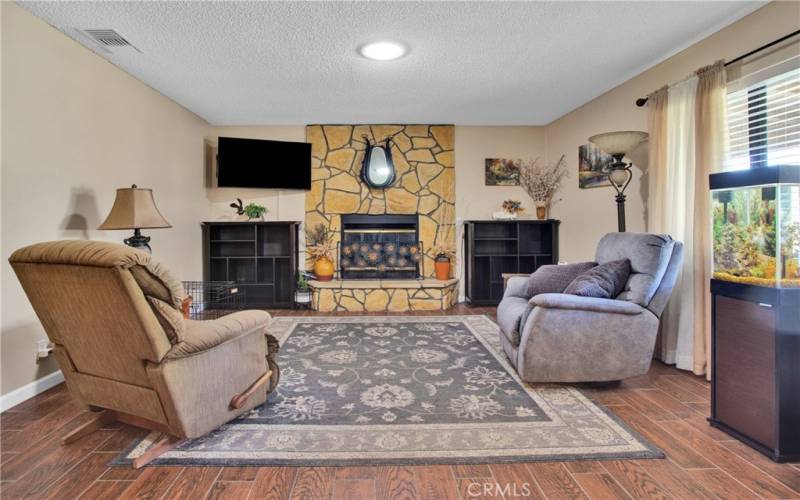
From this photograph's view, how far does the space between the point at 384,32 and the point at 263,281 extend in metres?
3.73

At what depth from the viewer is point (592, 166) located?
15.6 ft

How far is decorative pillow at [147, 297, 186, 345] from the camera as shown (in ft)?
5.75

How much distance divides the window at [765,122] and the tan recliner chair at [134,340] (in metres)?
3.35

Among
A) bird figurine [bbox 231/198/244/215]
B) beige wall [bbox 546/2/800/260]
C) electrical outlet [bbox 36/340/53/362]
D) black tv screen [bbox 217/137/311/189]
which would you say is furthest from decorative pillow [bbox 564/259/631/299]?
bird figurine [bbox 231/198/244/215]

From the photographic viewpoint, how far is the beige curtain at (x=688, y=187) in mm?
2934

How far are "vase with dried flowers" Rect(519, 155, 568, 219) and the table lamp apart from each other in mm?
4552

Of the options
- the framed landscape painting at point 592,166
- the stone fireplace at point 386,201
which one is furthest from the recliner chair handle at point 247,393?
the framed landscape painting at point 592,166

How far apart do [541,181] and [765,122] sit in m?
3.05

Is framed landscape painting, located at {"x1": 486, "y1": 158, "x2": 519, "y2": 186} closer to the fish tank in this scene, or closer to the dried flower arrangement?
the dried flower arrangement

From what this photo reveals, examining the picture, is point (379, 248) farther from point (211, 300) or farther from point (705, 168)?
point (705, 168)

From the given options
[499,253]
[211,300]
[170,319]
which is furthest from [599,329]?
[211,300]

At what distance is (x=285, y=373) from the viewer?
119 inches

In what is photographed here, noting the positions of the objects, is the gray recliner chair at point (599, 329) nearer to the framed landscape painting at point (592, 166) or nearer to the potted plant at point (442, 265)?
the framed landscape painting at point (592, 166)

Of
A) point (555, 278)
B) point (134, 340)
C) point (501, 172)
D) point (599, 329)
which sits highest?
point (501, 172)
